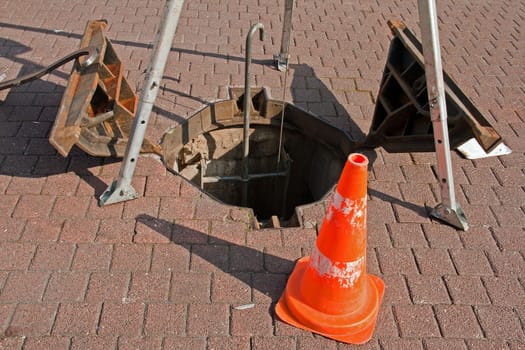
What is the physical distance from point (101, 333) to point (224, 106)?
2489mm

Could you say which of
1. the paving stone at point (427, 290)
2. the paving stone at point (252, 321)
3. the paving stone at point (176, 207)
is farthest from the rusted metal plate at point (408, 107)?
the paving stone at point (252, 321)

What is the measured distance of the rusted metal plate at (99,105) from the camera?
11.0 ft

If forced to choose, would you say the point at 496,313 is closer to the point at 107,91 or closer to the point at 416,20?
the point at 107,91

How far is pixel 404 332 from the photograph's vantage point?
2867 millimetres

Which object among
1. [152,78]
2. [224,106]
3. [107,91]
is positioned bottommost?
[224,106]

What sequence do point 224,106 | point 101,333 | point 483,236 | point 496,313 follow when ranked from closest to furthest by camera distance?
point 101,333 < point 496,313 < point 483,236 < point 224,106

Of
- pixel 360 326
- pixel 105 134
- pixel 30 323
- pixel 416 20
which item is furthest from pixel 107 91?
pixel 416 20

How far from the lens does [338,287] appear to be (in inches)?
112

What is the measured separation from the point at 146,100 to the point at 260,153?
79.6 inches

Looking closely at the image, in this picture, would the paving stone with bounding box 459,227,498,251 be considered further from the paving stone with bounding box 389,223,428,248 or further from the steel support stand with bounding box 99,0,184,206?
the steel support stand with bounding box 99,0,184,206

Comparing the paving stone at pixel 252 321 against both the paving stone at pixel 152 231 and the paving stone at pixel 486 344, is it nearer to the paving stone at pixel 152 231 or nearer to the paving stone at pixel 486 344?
the paving stone at pixel 152 231

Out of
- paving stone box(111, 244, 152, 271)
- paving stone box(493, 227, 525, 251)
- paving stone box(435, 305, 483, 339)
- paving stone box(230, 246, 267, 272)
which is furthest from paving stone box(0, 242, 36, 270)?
paving stone box(493, 227, 525, 251)

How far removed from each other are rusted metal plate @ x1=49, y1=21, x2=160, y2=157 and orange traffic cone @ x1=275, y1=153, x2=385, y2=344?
1.77 meters

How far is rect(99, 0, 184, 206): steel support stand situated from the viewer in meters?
3.03
